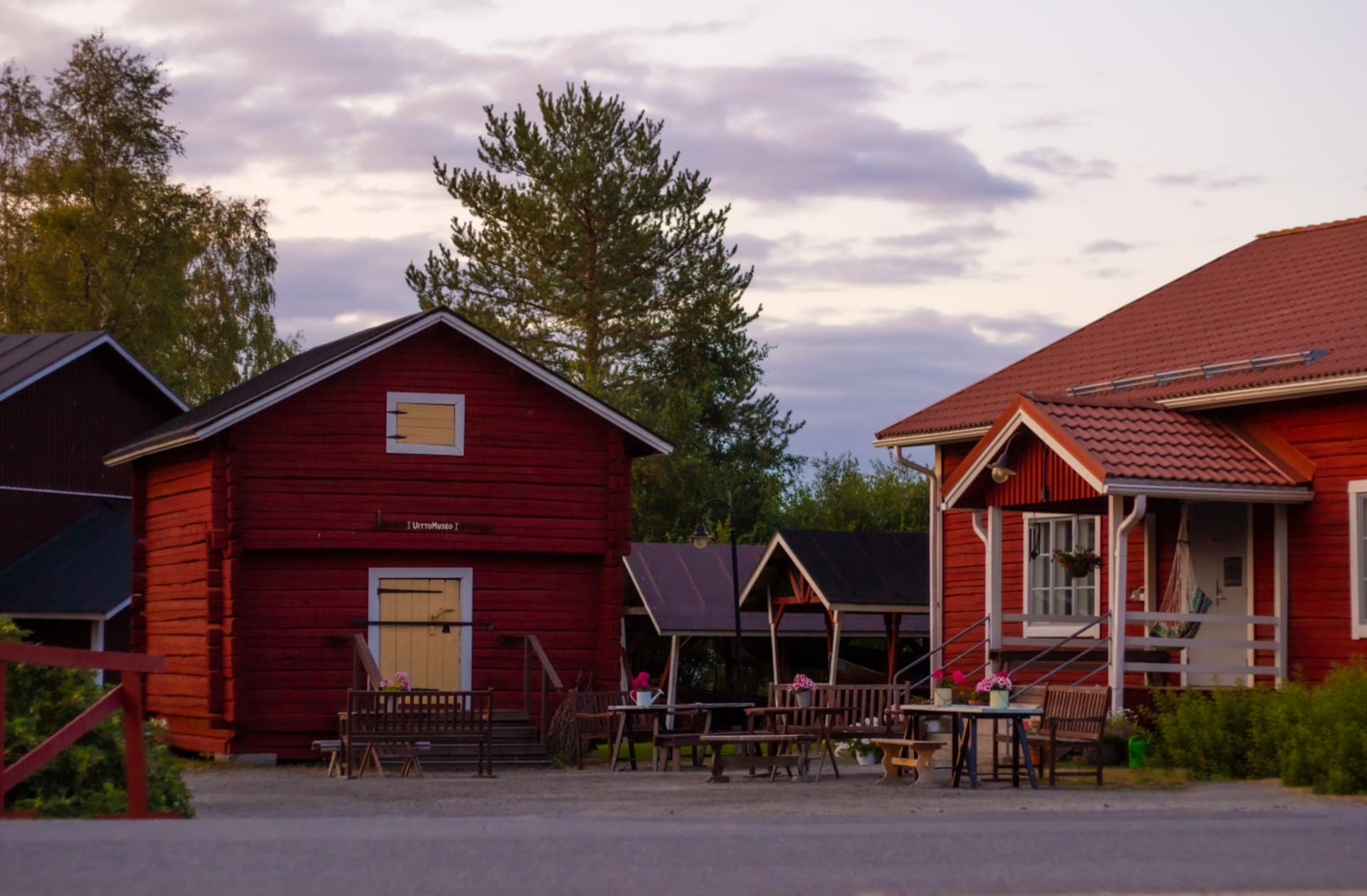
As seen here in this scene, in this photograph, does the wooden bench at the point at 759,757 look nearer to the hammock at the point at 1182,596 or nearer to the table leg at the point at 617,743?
the table leg at the point at 617,743

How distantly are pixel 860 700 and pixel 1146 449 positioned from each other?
396 centimetres

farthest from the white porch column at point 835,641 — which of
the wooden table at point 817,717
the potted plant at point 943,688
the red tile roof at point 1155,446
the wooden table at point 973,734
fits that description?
the wooden table at point 973,734

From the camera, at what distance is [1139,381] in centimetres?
2078

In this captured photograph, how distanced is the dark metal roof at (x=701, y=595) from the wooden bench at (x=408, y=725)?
1193cm

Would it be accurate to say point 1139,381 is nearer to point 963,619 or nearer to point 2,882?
point 963,619

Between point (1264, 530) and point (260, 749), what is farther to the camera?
point (260, 749)

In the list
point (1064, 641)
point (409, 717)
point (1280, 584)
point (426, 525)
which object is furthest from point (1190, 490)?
point (426, 525)

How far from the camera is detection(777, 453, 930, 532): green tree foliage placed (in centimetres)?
5169

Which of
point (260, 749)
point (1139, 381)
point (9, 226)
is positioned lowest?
point (260, 749)

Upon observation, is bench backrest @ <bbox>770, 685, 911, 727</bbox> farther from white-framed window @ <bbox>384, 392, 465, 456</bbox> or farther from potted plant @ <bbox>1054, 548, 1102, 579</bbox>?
white-framed window @ <bbox>384, 392, 465, 456</bbox>

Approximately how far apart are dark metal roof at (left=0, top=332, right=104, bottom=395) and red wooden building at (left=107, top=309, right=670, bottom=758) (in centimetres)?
821

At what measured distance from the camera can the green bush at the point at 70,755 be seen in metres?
11.5

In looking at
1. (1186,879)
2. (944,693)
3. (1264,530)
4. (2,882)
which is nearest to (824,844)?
(1186,879)

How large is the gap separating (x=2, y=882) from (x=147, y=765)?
16.4 ft
